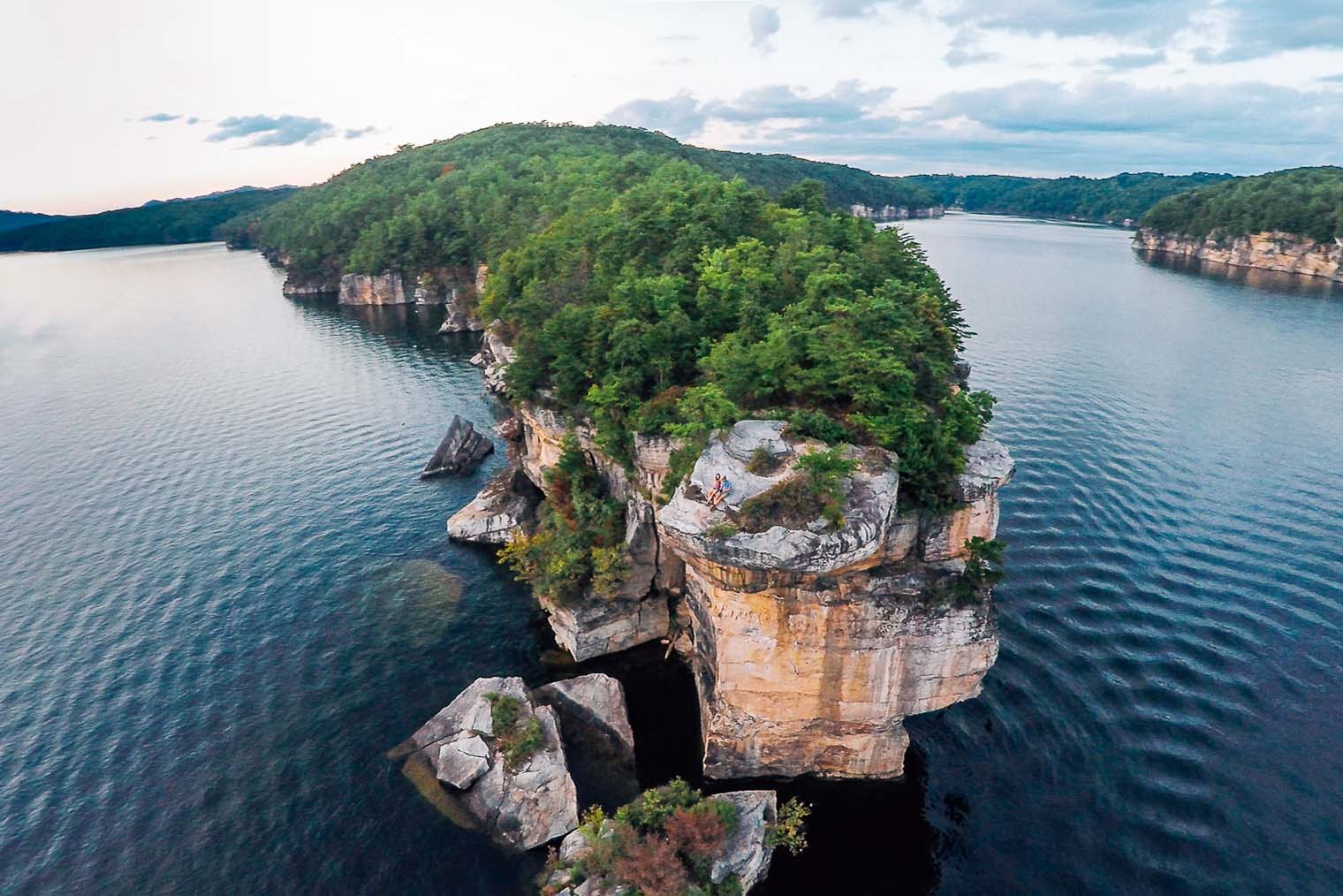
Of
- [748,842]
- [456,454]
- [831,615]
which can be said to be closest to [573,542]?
[831,615]

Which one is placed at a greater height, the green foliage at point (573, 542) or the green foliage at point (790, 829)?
the green foliage at point (573, 542)

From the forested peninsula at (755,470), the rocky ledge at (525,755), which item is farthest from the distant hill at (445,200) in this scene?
the rocky ledge at (525,755)

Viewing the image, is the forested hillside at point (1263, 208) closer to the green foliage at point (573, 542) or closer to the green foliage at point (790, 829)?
the green foliage at point (573, 542)

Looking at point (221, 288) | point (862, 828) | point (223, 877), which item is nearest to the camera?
point (223, 877)

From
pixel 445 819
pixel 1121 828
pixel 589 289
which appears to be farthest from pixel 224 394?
pixel 1121 828

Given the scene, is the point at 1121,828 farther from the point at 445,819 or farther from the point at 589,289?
the point at 589,289

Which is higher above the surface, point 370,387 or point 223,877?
point 370,387

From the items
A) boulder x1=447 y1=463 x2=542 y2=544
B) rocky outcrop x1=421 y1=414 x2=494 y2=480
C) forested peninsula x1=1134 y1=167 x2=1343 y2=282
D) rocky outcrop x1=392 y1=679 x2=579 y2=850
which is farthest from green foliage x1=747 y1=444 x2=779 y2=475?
forested peninsula x1=1134 y1=167 x2=1343 y2=282
